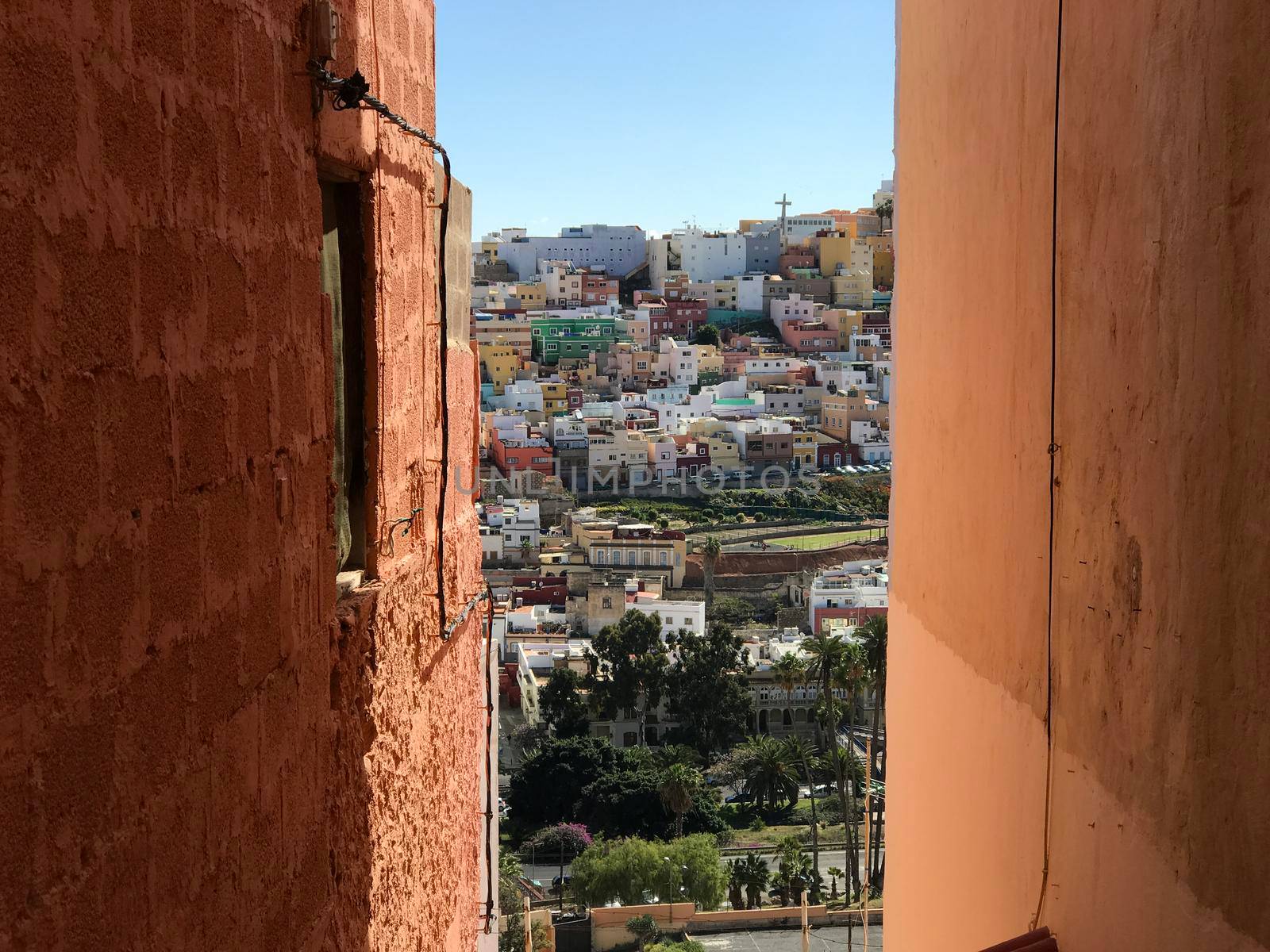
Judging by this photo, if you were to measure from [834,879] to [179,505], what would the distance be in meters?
20.8

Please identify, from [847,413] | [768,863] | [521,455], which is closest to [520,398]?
[521,455]

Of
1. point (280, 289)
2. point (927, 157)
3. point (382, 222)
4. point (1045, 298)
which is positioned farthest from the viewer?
point (927, 157)

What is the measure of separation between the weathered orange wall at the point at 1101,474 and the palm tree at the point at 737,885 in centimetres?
1851

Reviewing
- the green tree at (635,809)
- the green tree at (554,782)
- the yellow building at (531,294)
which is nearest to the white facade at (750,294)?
the yellow building at (531,294)

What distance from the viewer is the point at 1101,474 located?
1.80m

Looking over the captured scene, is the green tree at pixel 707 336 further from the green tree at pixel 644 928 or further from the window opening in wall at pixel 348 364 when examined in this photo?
the window opening in wall at pixel 348 364

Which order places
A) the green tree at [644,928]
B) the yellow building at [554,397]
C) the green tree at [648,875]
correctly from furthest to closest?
the yellow building at [554,397], the green tree at [648,875], the green tree at [644,928]

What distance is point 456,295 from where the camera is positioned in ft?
11.3

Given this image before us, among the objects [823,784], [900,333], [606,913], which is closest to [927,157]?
[900,333]

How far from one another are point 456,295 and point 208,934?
2.21 meters

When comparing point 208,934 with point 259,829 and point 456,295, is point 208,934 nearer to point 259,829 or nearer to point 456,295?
point 259,829

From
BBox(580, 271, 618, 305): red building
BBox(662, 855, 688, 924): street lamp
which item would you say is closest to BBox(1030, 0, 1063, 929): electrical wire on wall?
BBox(662, 855, 688, 924): street lamp

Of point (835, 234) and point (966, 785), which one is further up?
point (835, 234)

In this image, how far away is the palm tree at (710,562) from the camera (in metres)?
38.2
